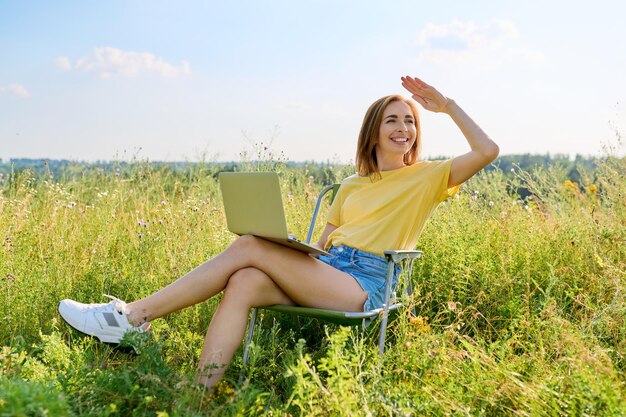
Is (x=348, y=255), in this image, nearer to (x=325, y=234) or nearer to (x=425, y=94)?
(x=325, y=234)

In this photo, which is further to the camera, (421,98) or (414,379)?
(421,98)

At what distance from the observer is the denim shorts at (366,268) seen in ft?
10.4

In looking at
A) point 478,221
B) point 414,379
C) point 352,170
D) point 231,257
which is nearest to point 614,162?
point 478,221

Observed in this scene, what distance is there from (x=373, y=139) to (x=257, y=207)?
0.93 m

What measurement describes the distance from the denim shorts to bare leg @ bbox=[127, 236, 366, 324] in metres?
0.07

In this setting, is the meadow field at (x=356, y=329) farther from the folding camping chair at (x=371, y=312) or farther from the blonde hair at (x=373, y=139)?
the blonde hair at (x=373, y=139)

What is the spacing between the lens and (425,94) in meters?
3.39

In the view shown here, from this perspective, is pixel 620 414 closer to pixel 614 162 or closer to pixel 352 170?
pixel 614 162

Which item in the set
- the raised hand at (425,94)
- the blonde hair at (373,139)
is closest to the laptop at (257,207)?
the blonde hair at (373,139)

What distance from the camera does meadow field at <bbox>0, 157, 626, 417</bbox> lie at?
2475 millimetres

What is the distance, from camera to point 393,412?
255 centimetres

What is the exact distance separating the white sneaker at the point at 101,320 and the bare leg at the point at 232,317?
37cm

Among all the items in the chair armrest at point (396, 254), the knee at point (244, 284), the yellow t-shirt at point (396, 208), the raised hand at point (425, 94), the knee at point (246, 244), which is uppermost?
the raised hand at point (425, 94)

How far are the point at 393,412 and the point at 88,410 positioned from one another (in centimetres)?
109
